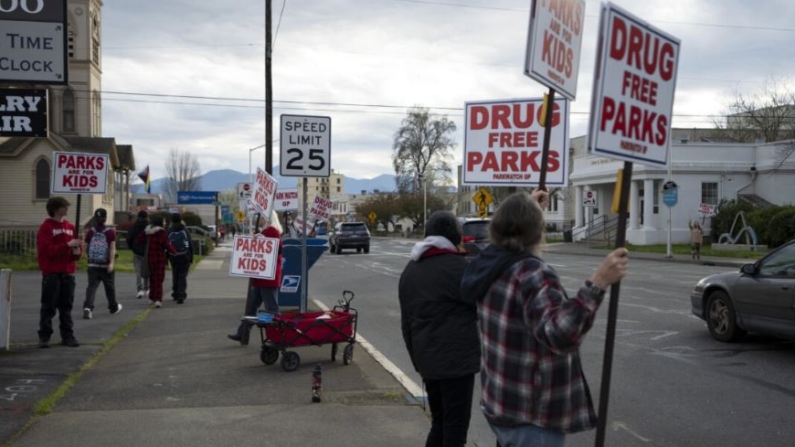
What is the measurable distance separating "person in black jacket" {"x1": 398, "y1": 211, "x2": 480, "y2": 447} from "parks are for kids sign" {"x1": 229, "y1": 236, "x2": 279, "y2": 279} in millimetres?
6318

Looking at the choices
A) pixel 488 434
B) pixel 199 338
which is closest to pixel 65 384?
pixel 199 338

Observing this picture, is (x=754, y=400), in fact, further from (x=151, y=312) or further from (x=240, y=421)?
(x=151, y=312)

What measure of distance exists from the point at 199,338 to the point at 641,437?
6.78m

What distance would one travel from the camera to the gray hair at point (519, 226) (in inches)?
137

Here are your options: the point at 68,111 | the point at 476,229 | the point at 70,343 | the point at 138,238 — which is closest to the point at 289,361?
the point at 70,343

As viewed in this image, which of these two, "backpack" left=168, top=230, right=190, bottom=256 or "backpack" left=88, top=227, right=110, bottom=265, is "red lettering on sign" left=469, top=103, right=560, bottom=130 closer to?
"backpack" left=88, top=227, right=110, bottom=265

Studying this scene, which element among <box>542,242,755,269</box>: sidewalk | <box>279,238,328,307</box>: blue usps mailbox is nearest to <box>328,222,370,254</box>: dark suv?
<box>542,242,755,269</box>: sidewalk

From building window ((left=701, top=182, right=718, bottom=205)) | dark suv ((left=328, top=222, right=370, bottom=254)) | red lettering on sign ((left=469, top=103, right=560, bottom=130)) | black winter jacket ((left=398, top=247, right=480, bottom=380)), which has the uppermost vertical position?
red lettering on sign ((left=469, top=103, right=560, bottom=130))

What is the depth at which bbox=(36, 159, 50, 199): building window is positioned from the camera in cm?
4066

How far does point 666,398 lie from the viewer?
8.01m

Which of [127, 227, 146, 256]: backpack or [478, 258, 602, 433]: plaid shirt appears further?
[127, 227, 146, 256]: backpack

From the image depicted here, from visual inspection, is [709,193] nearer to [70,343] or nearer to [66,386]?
[70,343]

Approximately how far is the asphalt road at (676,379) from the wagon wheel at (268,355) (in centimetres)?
148

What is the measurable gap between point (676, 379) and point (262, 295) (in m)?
5.50
